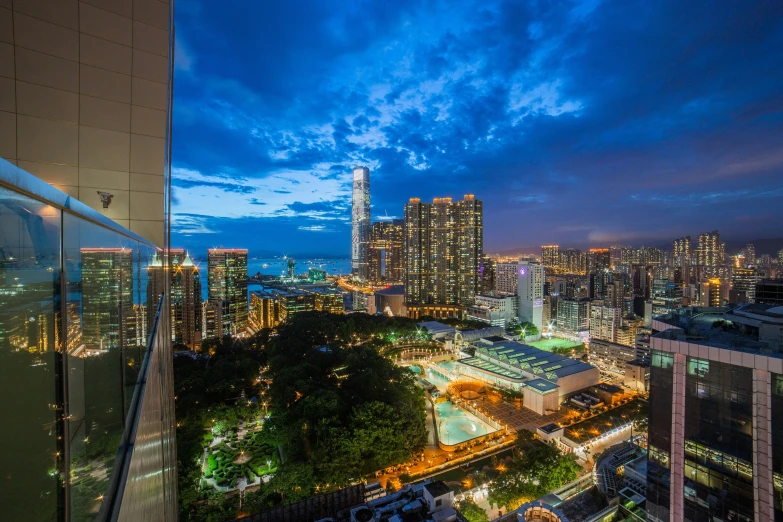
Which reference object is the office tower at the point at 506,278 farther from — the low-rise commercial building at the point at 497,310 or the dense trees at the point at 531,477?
the dense trees at the point at 531,477

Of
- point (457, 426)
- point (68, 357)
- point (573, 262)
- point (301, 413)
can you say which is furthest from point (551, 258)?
point (68, 357)

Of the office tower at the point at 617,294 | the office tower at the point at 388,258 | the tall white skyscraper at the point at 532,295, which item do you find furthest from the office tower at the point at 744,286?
the office tower at the point at 388,258

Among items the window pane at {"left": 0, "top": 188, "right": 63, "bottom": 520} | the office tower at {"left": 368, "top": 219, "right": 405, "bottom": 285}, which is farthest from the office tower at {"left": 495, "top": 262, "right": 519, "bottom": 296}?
the window pane at {"left": 0, "top": 188, "right": 63, "bottom": 520}

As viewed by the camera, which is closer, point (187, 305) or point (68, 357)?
point (68, 357)

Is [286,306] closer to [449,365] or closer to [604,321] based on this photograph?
[449,365]

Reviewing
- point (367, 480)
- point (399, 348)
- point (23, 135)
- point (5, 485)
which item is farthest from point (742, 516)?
point (399, 348)

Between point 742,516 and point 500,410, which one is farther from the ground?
point 742,516

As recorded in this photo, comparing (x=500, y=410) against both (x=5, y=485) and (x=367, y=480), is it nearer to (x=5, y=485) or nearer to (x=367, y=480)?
(x=367, y=480)
